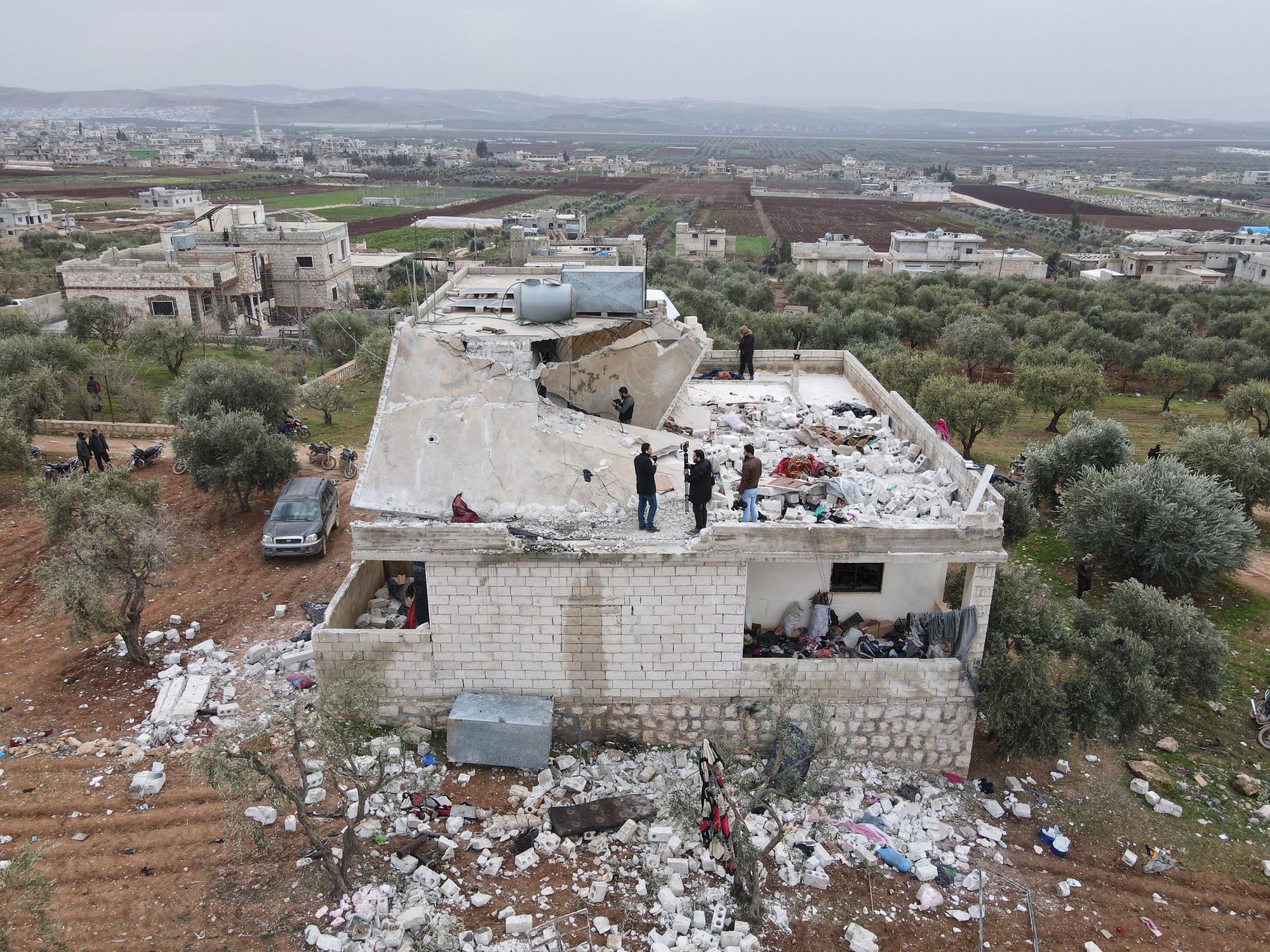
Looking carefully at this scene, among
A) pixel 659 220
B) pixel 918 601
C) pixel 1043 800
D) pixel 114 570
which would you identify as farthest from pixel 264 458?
pixel 659 220

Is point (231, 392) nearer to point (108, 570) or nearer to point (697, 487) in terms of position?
point (108, 570)

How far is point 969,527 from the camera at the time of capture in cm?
1098

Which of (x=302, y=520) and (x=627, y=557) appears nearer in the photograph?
(x=627, y=557)

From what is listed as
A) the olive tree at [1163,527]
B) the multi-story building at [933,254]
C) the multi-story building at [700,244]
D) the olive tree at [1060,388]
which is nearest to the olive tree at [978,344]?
the olive tree at [1060,388]

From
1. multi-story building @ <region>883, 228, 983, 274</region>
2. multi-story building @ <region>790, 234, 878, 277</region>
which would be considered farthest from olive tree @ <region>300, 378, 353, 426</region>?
multi-story building @ <region>883, 228, 983, 274</region>

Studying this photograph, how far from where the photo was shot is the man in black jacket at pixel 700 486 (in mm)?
11641

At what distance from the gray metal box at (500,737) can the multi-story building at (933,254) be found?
62388 mm

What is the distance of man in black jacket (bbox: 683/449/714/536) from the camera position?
38.2 feet

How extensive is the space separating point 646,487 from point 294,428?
17448mm

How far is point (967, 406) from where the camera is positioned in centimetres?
2525

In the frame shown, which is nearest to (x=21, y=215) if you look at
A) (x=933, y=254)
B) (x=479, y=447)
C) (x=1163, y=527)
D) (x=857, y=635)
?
(x=933, y=254)

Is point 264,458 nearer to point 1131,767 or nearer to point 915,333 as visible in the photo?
point 1131,767

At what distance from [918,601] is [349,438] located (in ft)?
64.6

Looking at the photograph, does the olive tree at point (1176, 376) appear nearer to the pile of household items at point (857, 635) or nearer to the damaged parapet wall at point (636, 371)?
the damaged parapet wall at point (636, 371)
